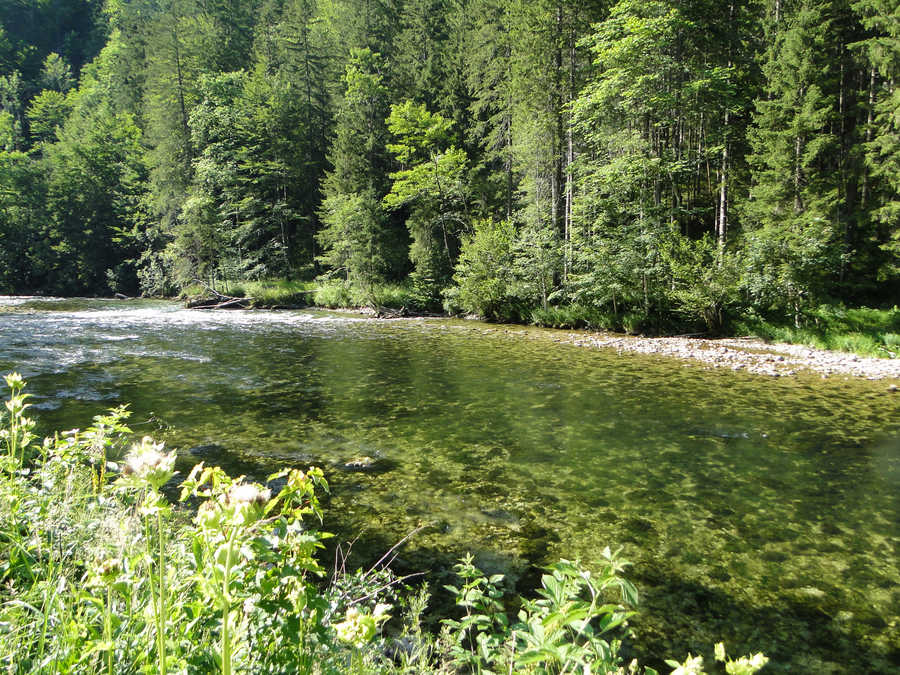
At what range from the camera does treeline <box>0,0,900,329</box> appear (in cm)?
1767

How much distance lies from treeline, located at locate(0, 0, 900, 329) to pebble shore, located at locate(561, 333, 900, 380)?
5.55 ft

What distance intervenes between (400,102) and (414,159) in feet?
16.9

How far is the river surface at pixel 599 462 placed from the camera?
3.56 m

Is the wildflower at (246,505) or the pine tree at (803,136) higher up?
the pine tree at (803,136)

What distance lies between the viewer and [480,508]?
4.91 metres

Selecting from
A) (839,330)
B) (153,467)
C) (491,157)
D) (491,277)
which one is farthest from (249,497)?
(491,157)

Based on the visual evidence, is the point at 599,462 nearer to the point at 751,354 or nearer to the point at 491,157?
the point at 751,354

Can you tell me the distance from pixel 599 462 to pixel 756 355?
31.0ft

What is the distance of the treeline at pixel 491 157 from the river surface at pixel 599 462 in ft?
26.7

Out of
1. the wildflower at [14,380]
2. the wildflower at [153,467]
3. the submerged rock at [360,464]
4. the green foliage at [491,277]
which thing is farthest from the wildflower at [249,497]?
the green foliage at [491,277]

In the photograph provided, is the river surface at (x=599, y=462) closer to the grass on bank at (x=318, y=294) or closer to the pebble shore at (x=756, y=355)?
the pebble shore at (x=756, y=355)

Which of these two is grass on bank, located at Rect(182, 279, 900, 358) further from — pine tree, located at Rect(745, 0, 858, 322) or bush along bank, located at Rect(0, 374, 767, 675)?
bush along bank, located at Rect(0, 374, 767, 675)

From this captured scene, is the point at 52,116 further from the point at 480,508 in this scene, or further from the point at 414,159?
the point at 480,508

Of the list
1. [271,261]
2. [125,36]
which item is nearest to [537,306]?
[271,261]
